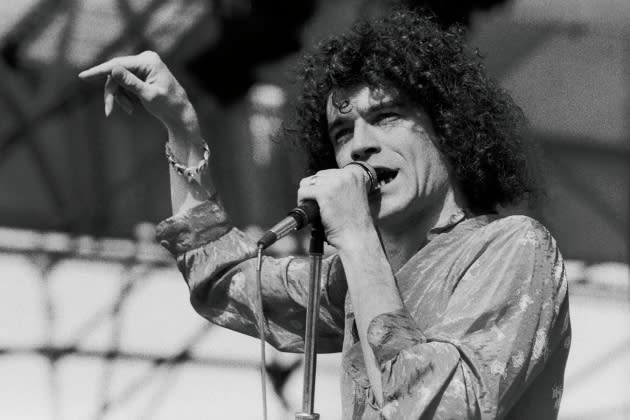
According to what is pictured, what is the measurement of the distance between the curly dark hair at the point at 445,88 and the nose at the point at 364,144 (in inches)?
3.4

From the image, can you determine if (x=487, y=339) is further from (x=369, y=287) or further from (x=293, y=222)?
(x=293, y=222)

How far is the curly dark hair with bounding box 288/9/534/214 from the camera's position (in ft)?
7.11

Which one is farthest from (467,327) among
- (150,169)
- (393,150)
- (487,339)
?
(150,169)

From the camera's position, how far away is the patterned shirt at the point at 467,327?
177 centimetres

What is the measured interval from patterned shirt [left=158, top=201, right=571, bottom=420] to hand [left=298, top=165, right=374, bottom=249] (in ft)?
0.45

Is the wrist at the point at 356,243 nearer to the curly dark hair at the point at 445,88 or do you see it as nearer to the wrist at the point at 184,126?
the curly dark hair at the point at 445,88

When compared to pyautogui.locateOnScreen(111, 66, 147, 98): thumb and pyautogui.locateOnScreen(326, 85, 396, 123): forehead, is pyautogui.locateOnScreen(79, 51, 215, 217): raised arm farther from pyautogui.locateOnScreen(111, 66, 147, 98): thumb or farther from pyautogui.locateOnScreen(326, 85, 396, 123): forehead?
pyautogui.locateOnScreen(326, 85, 396, 123): forehead

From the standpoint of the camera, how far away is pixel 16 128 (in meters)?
5.79

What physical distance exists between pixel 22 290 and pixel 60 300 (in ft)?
0.59

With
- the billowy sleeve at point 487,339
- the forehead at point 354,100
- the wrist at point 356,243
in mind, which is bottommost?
the billowy sleeve at point 487,339

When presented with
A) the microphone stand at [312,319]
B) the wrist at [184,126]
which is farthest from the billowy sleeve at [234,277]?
the microphone stand at [312,319]

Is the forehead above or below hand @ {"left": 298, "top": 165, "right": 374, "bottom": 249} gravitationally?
above

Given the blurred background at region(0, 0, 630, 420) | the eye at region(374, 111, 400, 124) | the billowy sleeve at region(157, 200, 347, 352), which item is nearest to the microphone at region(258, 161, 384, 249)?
the eye at region(374, 111, 400, 124)

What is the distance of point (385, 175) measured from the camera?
2082 mm
